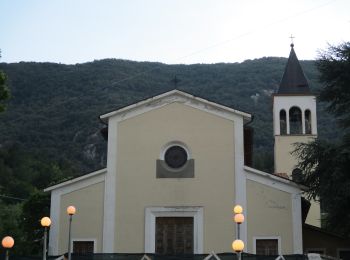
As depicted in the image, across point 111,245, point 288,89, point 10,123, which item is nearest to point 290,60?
point 288,89

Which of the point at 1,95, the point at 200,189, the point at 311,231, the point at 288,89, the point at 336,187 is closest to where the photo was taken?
the point at 1,95

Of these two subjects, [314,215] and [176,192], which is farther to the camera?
[314,215]

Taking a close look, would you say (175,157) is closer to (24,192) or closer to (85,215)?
(85,215)

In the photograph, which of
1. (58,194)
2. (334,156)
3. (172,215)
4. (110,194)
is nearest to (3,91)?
(58,194)

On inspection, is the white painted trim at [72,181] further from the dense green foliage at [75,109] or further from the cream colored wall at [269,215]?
the dense green foliage at [75,109]

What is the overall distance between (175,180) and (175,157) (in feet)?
3.08

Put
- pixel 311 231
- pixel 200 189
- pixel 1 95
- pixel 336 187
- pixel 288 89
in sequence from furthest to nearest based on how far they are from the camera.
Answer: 1. pixel 288 89
2. pixel 311 231
3. pixel 200 189
4. pixel 336 187
5. pixel 1 95

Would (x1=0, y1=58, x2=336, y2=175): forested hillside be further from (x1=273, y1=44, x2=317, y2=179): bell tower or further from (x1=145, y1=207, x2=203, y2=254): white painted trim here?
(x1=145, y1=207, x2=203, y2=254): white painted trim

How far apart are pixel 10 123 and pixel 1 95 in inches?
2224

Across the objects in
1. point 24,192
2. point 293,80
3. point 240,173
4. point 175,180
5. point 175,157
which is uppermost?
point 293,80

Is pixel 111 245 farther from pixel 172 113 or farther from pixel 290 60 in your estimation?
pixel 290 60

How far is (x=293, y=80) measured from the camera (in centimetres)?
4191

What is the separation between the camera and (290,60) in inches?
1686

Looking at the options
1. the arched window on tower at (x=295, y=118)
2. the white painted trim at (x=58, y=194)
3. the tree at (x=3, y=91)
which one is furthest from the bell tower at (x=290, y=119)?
the tree at (x=3, y=91)
